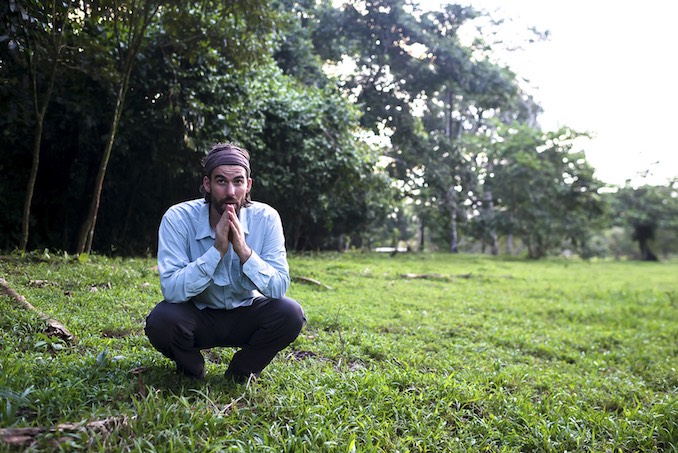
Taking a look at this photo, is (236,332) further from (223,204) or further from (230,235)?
(223,204)

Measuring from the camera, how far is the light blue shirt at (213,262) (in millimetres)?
2531

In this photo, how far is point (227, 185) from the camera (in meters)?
2.71

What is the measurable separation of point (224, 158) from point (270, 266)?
0.64m

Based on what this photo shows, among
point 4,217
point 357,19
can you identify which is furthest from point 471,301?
point 357,19

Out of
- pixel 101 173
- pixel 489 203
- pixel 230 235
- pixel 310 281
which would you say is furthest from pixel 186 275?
pixel 489 203

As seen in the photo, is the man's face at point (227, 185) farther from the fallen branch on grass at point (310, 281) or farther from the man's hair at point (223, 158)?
the fallen branch on grass at point (310, 281)

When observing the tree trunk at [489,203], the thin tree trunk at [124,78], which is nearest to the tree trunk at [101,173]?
the thin tree trunk at [124,78]

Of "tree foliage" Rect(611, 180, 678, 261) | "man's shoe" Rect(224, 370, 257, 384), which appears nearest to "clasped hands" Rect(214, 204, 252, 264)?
"man's shoe" Rect(224, 370, 257, 384)

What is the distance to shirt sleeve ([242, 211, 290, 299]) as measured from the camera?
258 centimetres

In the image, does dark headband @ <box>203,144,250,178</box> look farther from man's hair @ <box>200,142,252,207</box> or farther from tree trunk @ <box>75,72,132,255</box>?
tree trunk @ <box>75,72,132,255</box>

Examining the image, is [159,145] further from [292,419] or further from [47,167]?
[292,419]

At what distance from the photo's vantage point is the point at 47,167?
7637mm

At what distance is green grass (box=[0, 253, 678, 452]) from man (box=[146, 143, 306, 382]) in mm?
240

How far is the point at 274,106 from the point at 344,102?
1934 millimetres
